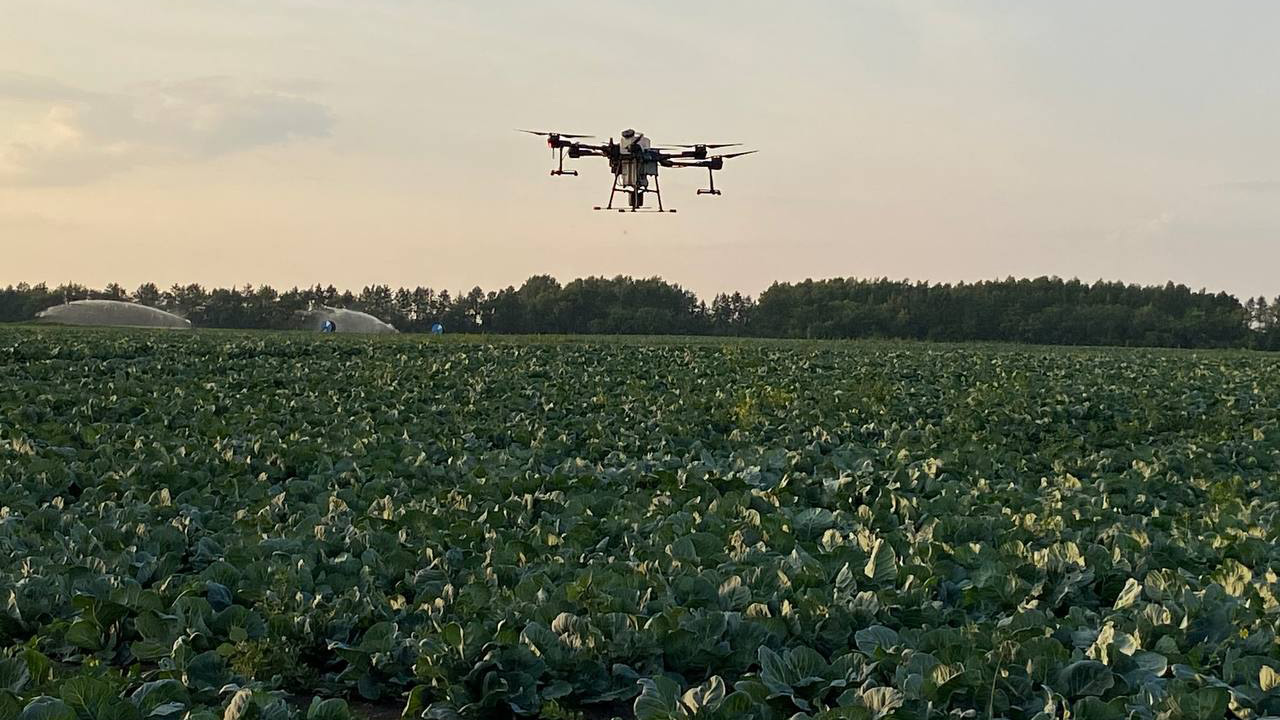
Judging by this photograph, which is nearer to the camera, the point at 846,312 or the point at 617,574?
the point at 617,574

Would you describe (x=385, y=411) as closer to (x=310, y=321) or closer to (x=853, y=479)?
(x=853, y=479)

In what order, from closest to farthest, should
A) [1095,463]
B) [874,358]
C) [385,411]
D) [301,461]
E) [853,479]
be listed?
1. [853,479]
2. [301,461]
3. [1095,463]
4. [385,411]
5. [874,358]

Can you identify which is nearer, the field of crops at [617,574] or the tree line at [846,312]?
the field of crops at [617,574]

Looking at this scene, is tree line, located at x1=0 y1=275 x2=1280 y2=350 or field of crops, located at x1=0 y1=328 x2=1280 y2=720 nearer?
field of crops, located at x1=0 y1=328 x2=1280 y2=720

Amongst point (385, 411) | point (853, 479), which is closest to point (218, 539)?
point (853, 479)
